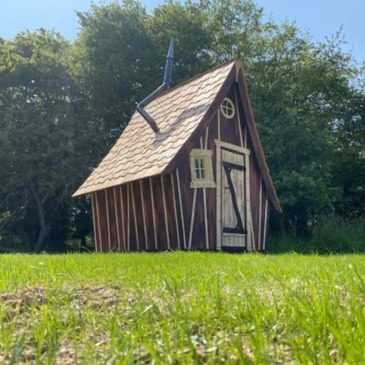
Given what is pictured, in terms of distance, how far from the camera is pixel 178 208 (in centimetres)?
1059

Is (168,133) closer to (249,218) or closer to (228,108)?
(228,108)

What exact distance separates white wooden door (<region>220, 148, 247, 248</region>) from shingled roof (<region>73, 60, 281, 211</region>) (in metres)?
0.85

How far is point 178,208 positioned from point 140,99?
1166 cm

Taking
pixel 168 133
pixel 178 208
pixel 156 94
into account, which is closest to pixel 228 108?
pixel 168 133

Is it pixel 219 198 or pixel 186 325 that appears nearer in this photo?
pixel 186 325

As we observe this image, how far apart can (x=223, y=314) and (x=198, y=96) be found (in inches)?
380

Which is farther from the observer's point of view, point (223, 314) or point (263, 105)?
point (263, 105)

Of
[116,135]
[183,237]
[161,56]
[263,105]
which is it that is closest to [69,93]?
[116,135]

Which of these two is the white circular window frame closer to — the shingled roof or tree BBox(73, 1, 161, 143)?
the shingled roof

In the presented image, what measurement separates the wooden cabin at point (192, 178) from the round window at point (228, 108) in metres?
0.03

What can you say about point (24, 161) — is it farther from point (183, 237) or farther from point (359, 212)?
point (359, 212)

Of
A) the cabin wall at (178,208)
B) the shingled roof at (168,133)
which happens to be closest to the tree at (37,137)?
the shingled roof at (168,133)

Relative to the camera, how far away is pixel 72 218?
2200cm

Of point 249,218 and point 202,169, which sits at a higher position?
point 202,169
